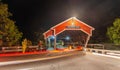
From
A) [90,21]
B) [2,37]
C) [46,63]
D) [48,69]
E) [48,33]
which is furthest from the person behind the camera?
[90,21]

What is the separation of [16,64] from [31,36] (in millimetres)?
44389

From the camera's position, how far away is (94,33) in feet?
190

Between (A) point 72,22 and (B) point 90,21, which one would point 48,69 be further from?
(B) point 90,21

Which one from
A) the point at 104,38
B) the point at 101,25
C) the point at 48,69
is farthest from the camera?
the point at 101,25

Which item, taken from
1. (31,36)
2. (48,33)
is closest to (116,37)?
(48,33)

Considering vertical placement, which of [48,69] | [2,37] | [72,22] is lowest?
[48,69]

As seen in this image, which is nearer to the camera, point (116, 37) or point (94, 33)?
point (116, 37)

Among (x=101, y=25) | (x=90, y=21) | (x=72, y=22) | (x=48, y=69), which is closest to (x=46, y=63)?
(x=48, y=69)

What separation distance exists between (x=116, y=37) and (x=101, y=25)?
15702 millimetres

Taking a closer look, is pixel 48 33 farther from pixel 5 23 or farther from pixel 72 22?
pixel 5 23

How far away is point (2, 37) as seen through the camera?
119 feet

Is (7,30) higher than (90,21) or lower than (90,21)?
lower

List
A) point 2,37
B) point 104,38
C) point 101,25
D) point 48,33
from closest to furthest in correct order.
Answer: point 2,37
point 48,33
point 104,38
point 101,25

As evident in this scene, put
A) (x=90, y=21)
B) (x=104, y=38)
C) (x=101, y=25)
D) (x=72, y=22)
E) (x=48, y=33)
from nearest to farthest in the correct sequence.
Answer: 1. (x=72, y=22)
2. (x=48, y=33)
3. (x=104, y=38)
4. (x=101, y=25)
5. (x=90, y=21)
